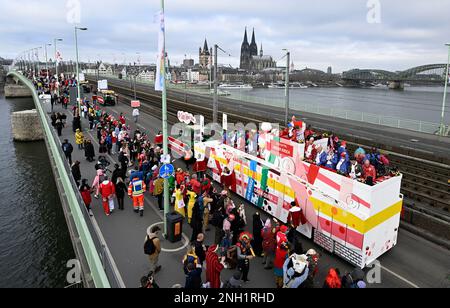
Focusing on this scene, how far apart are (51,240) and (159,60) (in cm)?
1170

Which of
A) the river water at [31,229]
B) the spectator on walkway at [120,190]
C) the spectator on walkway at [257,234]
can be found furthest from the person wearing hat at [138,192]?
the spectator on walkway at [257,234]

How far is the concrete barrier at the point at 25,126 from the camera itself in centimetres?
3931

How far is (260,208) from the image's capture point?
13477 mm

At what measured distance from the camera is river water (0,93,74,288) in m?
13.6

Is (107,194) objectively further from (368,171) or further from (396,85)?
(396,85)

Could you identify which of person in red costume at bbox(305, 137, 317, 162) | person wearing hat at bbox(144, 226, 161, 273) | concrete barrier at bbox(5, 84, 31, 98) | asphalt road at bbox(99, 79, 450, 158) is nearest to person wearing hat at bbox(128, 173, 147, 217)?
person wearing hat at bbox(144, 226, 161, 273)

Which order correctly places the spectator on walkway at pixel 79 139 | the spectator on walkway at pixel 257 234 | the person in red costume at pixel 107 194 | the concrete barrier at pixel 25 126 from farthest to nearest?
1. the concrete barrier at pixel 25 126
2. the spectator on walkway at pixel 79 139
3. the person in red costume at pixel 107 194
4. the spectator on walkway at pixel 257 234

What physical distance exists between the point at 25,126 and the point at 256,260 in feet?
127

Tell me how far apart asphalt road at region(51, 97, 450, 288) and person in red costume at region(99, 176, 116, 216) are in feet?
0.90

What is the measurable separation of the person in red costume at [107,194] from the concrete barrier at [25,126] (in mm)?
32507

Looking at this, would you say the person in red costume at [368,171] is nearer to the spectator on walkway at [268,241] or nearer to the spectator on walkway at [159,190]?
the spectator on walkway at [268,241]

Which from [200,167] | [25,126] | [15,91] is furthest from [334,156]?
[15,91]

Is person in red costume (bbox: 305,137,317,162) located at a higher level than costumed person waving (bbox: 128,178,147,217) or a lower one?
higher

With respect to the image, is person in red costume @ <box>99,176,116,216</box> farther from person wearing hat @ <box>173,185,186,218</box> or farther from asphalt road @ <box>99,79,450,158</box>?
asphalt road @ <box>99,79,450,158</box>
